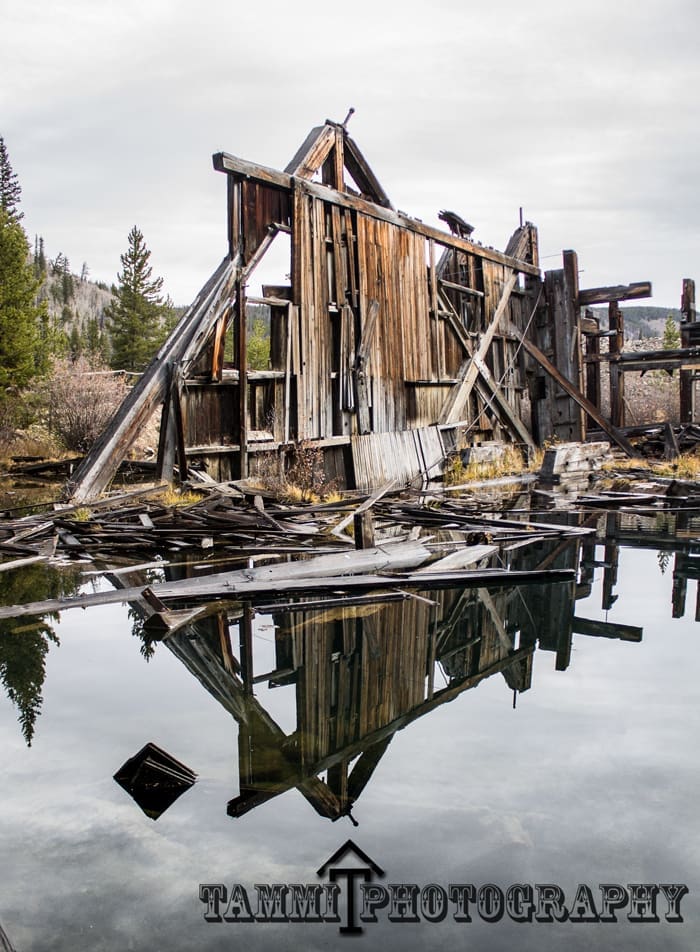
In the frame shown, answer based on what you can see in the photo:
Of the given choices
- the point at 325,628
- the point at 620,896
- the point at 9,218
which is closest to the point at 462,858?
the point at 620,896

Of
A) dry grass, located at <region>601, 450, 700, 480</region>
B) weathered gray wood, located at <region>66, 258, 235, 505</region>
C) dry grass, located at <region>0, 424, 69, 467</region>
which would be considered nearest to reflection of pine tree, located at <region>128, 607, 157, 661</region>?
weathered gray wood, located at <region>66, 258, 235, 505</region>

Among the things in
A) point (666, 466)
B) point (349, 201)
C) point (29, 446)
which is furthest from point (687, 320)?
point (29, 446)

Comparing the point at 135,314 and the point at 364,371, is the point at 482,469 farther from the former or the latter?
the point at 135,314

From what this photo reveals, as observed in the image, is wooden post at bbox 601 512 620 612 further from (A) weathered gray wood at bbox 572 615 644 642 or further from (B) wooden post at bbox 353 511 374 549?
(B) wooden post at bbox 353 511 374 549

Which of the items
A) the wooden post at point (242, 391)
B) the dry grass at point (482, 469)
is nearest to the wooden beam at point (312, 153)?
the wooden post at point (242, 391)

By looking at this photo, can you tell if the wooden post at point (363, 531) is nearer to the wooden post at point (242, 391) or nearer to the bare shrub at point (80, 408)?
the wooden post at point (242, 391)

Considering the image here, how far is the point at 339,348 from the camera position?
14789mm

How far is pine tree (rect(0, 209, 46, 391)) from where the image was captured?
3066 centimetres

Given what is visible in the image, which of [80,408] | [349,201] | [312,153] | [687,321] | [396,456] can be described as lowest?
[396,456]

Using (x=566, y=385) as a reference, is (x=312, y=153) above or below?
above

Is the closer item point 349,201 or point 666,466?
point 349,201

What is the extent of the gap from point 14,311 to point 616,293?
2279 cm

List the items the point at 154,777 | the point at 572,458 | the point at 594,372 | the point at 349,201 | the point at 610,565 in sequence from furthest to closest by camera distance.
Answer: the point at 594,372 → the point at 572,458 → the point at 349,201 → the point at 610,565 → the point at 154,777

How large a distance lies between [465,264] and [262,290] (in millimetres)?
8046
